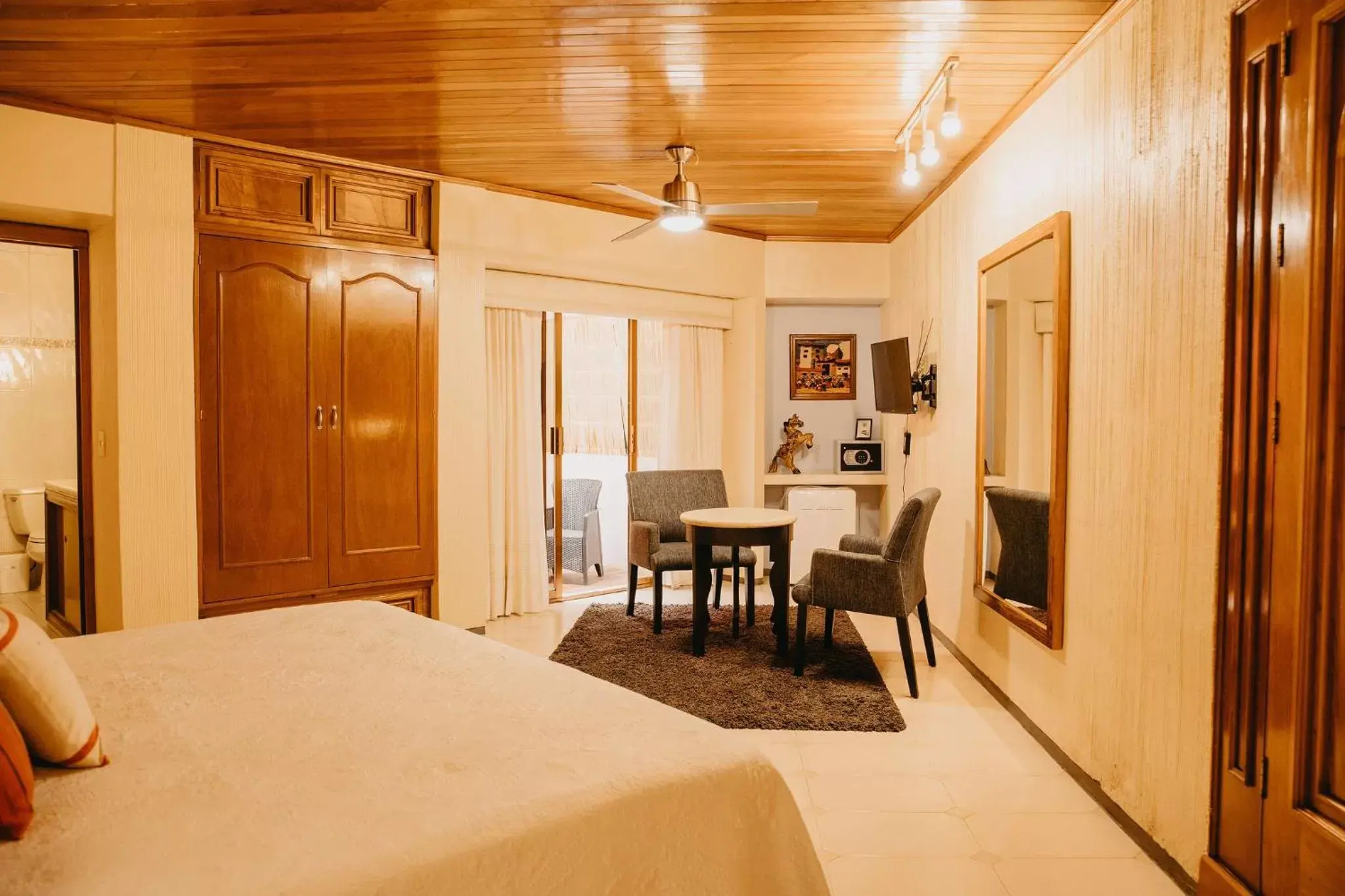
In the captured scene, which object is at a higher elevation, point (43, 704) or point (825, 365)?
point (825, 365)

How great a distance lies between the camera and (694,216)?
155 inches

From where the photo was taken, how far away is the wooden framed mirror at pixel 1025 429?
3.09 m

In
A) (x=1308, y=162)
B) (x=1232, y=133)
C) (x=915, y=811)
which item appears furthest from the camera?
(x=915, y=811)

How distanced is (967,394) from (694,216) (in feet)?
5.33

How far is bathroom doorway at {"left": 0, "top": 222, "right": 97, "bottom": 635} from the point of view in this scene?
430cm

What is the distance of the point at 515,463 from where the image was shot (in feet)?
17.5

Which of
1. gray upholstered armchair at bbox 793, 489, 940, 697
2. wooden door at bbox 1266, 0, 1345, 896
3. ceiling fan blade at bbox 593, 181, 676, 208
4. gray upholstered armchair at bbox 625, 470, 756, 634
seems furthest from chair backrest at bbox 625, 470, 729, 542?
wooden door at bbox 1266, 0, 1345, 896

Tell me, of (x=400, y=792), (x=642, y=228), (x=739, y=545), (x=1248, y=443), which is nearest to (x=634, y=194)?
(x=642, y=228)

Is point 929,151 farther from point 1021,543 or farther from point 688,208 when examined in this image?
point 1021,543

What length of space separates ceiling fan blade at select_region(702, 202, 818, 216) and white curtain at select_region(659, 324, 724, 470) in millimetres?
2170

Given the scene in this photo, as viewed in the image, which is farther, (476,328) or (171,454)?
(476,328)

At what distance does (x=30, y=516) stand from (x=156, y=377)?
1.97 m

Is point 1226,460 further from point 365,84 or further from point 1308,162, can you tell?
point 365,84

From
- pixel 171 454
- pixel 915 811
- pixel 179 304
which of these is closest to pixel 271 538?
pixel 171 454
